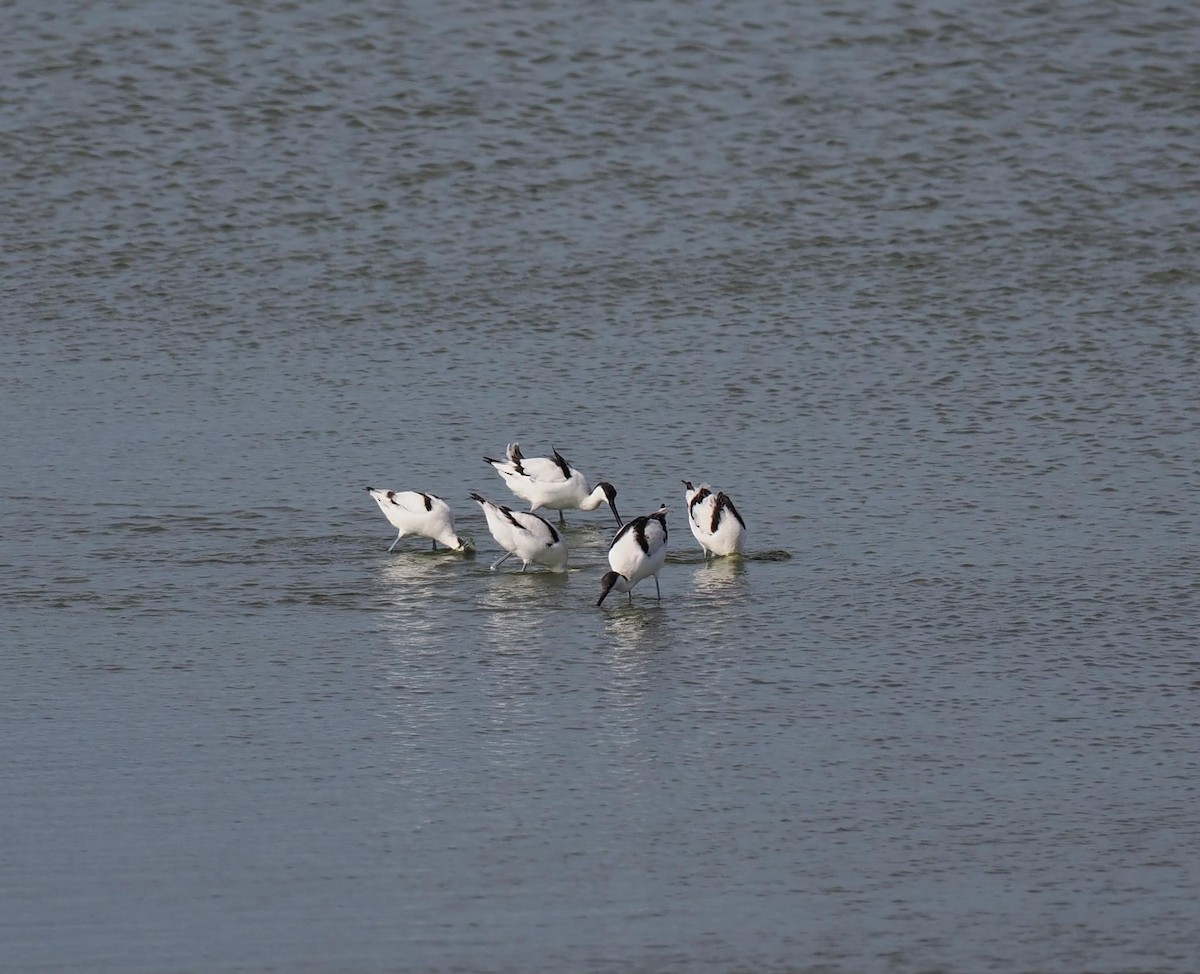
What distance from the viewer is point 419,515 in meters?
14.3

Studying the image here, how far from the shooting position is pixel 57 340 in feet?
66.1

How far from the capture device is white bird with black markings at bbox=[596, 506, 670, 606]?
43.4 feet

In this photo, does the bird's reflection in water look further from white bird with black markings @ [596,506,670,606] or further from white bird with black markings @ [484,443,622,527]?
white bird with black markings @ [484,443,622,527]

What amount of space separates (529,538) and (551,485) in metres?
1.58

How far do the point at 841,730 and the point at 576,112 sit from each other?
16.4m

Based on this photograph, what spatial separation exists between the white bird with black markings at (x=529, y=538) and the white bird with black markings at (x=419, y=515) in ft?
1.13

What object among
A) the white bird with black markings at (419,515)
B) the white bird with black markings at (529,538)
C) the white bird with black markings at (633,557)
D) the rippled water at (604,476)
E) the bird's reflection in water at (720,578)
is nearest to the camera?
the rippled water at (604,476)

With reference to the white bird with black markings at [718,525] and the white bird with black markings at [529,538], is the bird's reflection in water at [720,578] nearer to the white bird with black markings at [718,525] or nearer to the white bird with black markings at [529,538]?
the white bird with black markings at [718,525]

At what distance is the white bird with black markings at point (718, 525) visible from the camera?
550 inches

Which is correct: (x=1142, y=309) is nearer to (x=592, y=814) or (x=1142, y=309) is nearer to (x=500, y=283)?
(x=500, y=283)

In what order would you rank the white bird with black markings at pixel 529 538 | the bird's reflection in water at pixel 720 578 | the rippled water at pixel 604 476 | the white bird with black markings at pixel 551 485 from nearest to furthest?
the rippled water at pixel 604 476, the bird's reflection in water at pixel 720 578, the white bird with black markings at pixel 529 538, the white bird with black markings at pixel 551 485

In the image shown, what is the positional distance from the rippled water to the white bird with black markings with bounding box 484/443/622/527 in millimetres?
383

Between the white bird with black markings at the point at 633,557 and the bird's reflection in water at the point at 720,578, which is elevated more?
the white bird with black markings at the point at 633,557

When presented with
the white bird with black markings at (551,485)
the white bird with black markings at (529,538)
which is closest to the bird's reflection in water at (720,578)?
the white bird with black markings at (529,538)
